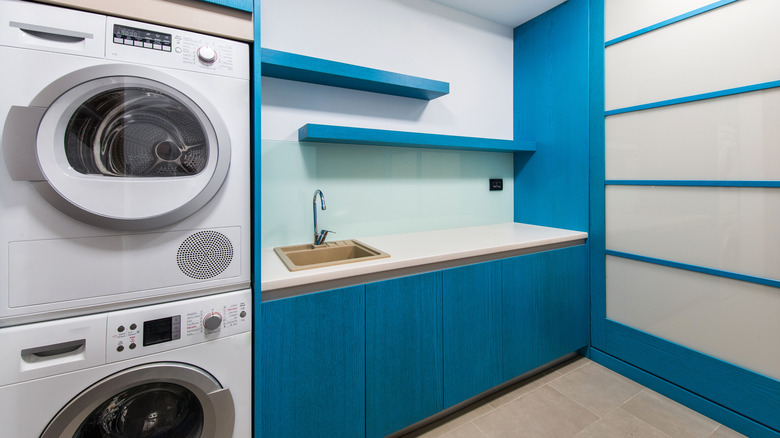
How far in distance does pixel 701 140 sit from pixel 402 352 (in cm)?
192

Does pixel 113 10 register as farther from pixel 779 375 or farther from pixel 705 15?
pixel 779 375

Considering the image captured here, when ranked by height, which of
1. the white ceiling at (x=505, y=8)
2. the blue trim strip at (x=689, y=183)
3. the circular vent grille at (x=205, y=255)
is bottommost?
the circular vent grille at (x=205, y=255)

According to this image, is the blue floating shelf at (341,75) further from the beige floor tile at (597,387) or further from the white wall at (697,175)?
the beige floor tile at (597,387)

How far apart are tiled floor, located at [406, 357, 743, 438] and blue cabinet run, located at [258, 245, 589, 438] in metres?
0.14

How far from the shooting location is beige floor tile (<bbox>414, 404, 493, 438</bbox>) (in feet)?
5.40

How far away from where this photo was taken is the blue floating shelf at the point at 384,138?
1688mm

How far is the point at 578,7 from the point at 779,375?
2.35 m

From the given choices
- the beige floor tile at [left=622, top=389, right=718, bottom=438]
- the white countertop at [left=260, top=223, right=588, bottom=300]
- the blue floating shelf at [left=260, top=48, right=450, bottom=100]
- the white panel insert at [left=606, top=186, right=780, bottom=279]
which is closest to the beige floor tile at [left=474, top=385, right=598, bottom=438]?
the beige floor tile at [left=622, top=389, right=718, bottom=438]

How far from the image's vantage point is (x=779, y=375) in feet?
4.85

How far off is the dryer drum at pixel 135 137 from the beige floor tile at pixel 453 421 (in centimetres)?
162

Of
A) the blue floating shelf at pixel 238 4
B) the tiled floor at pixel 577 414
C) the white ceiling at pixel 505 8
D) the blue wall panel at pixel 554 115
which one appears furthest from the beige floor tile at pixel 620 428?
the white ceiling at pixel 505 8

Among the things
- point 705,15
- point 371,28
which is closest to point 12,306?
point 371,28

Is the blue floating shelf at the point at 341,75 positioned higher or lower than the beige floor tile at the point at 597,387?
higher

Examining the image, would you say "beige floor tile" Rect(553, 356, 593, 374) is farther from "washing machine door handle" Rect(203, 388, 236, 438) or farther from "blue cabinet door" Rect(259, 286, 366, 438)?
"washing machine door handle" Rect(203, 388, 236, 438)
